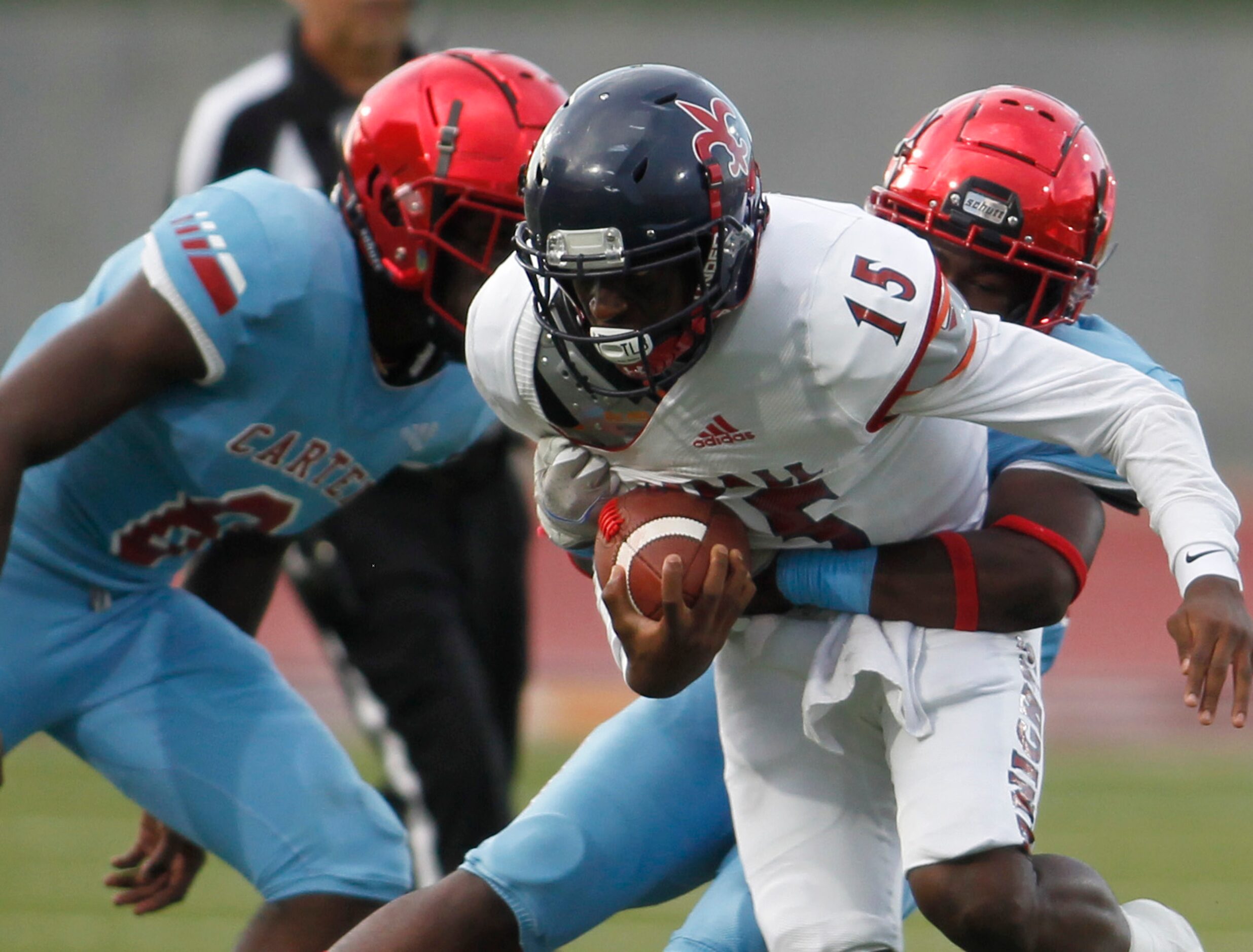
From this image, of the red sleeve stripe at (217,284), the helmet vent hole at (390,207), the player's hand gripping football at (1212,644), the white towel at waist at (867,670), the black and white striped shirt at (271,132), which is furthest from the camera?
the black and white striped shirt at (271,132)

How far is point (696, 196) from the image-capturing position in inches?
101

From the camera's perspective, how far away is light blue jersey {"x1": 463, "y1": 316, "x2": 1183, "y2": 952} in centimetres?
291

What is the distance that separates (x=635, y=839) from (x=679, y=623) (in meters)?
0.56

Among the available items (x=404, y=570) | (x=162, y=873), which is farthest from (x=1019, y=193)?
(x=162, y=873)

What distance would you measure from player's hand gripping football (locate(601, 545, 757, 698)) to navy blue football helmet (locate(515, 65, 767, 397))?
0.91ft

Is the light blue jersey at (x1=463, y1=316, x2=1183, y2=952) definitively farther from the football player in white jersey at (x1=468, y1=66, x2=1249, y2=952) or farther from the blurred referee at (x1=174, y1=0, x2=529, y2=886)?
the blurred referee at (x1=174, y1=0, x2=529, y2=886)

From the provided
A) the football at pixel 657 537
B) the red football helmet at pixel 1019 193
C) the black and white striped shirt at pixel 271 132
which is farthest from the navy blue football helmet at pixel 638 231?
the black and white striped shirt at pixel 271 132

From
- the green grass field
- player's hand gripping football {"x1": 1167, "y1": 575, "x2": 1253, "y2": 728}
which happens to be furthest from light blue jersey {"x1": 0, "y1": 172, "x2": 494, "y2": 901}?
player's hand gripping football {"x1": 1167, "y1": 575, "x2": 1253, "y2": 728}

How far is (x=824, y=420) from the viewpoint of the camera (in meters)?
2.65

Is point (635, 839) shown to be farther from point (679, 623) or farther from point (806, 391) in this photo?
point (806, 391)

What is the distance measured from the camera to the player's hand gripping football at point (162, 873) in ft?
12.0

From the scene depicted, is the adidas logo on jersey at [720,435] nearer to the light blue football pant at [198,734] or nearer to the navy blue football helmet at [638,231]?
the navy blue football helmet at [638,231]

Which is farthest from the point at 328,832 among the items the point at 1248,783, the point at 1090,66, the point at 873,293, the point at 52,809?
the point at 1090,66

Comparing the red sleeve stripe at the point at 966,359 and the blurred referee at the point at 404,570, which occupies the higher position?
the red sleeve stripe at the point at 966,359
